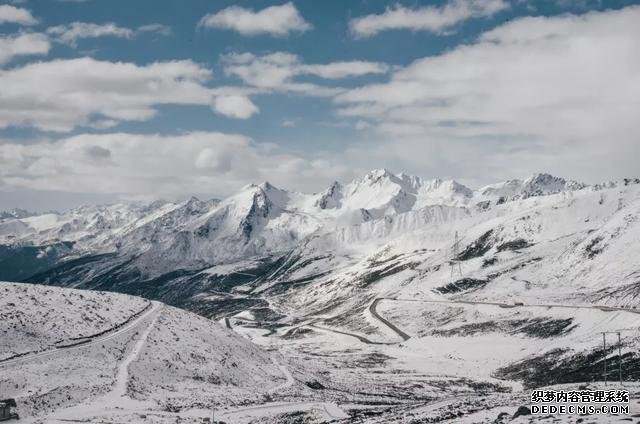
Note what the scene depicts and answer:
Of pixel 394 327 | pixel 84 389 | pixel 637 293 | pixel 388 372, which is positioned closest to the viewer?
pixel 84 389

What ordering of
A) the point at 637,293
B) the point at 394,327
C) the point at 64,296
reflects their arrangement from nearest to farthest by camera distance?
the point at 64,296
the point at 637,293
the point at 394,327

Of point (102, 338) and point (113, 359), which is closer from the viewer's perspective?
point (113, 359)

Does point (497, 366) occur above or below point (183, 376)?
below

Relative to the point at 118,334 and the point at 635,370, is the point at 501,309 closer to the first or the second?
the point at 635,370

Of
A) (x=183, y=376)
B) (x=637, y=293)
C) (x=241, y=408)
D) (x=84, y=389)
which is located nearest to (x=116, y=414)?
(x=84, y=389)

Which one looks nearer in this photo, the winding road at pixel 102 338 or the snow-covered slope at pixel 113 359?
the snow-covered slope at pixel 113 359

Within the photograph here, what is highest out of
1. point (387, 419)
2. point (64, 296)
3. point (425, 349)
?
point (64, 296)

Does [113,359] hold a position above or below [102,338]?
below

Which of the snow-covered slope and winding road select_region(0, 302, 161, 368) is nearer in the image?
the snow-covered slope

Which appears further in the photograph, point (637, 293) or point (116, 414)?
point (637, 293)
